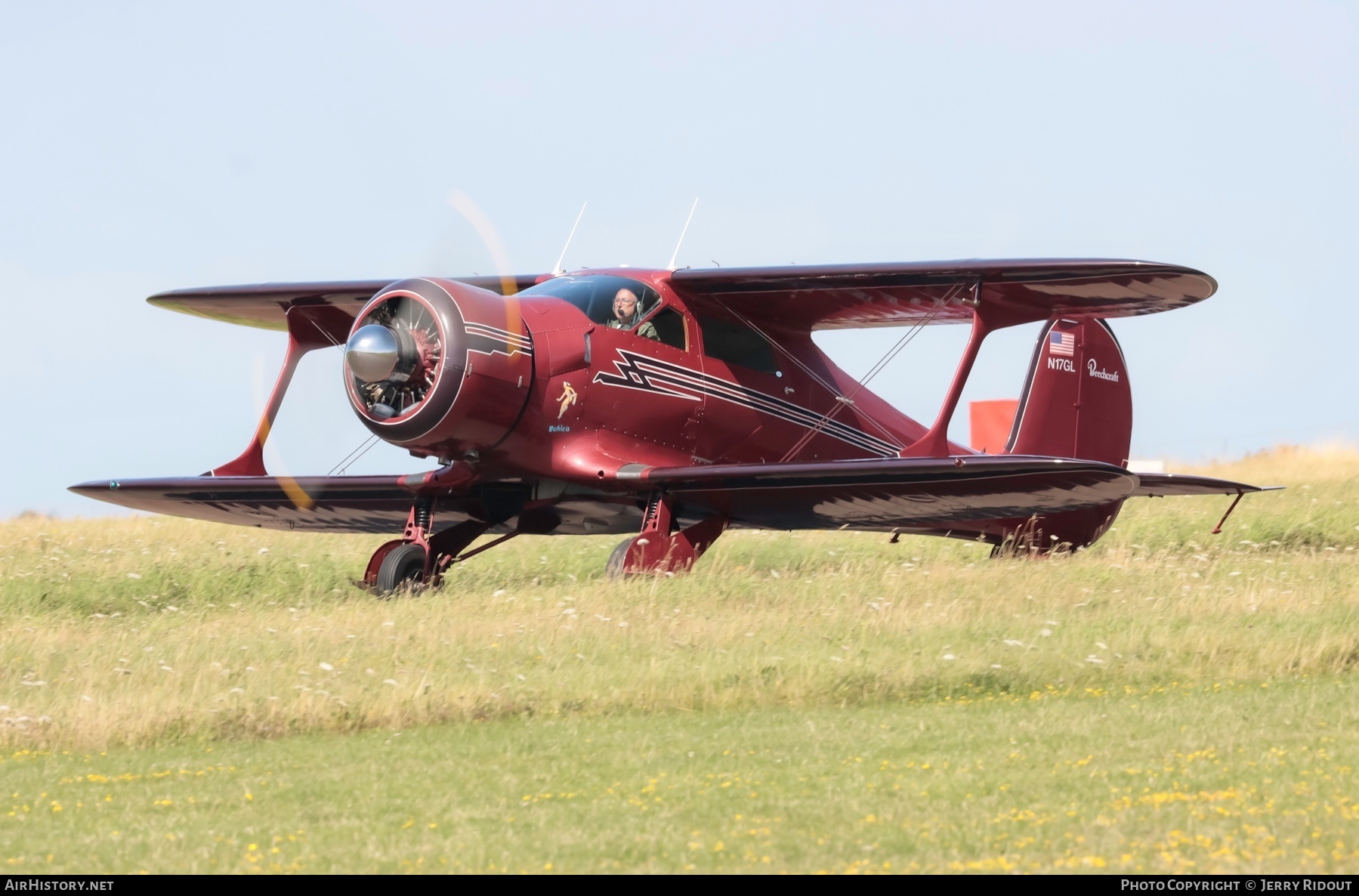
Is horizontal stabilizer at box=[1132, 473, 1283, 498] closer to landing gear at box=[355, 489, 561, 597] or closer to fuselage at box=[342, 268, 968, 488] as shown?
fuselage at box=[342, 268, 968, 488]

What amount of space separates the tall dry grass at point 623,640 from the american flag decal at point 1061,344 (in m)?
2.95

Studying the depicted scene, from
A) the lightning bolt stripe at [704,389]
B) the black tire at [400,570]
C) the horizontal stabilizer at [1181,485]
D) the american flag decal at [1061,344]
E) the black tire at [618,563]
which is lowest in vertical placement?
the black tire at [400,570]

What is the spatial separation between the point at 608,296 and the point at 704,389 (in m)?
1.50

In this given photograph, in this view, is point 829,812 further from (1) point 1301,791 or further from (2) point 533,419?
(2) point 533,419

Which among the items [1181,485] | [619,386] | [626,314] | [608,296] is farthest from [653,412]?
[1181,485]

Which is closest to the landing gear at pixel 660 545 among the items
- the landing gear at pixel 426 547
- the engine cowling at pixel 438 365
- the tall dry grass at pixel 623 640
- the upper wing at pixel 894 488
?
the upper wing at pixel 894 488

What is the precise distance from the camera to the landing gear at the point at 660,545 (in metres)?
15.1

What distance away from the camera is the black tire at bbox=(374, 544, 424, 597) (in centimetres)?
1555

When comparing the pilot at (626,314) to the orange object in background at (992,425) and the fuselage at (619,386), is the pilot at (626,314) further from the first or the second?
the orange object in background at (992,425)

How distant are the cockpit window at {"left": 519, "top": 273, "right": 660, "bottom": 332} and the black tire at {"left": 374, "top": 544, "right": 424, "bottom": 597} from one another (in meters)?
2.97

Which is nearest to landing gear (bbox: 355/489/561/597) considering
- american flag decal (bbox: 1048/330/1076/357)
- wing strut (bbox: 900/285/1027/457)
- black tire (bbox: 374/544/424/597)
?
black tire (bbox: 374/544/424/597)

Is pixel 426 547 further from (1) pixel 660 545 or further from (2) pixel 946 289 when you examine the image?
(2) pixel 946 289

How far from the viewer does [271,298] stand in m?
18.8

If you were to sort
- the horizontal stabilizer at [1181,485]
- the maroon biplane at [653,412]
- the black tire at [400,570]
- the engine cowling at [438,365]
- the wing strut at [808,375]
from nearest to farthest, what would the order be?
the engine cowling at [438,365]
the maroon biplane at [653,412]
the black tire at [400,570]
the wing strut at [808,375]
the horizontal stabilizer at [1181,485]
